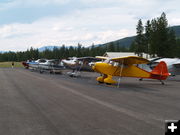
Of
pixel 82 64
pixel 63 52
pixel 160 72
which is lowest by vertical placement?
pixel 160 72

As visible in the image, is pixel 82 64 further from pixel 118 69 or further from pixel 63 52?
pixel 63 52

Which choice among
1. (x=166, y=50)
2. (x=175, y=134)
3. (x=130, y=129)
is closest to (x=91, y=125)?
(x=130, y=129)

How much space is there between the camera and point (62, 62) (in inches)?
1207

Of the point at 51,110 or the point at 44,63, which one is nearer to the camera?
the point at 51,110

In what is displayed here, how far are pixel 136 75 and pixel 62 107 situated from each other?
1054 centimetres

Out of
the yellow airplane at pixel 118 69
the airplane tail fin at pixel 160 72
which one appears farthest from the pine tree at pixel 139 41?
the yellow airplane at pixel 118 69

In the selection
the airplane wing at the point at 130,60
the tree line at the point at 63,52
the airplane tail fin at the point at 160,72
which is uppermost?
the tree line at the point at 63,52

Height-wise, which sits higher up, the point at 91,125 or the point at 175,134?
the point at 175,134

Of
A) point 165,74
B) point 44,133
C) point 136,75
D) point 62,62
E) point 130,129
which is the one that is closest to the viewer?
point 44,133

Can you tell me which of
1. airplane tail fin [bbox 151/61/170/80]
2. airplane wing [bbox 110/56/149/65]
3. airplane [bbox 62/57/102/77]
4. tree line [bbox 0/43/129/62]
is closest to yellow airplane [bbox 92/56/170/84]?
airplane wing [bbox 110/56/149/65]

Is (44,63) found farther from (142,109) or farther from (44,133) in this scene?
(44,133)

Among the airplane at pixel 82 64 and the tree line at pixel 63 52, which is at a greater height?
the tree line at pixel 63 52

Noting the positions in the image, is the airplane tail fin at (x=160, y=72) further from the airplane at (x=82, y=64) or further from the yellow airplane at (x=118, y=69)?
the airplane at (x=82, y=64)

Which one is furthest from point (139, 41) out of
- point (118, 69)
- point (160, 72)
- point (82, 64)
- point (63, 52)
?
point (63, 52)
